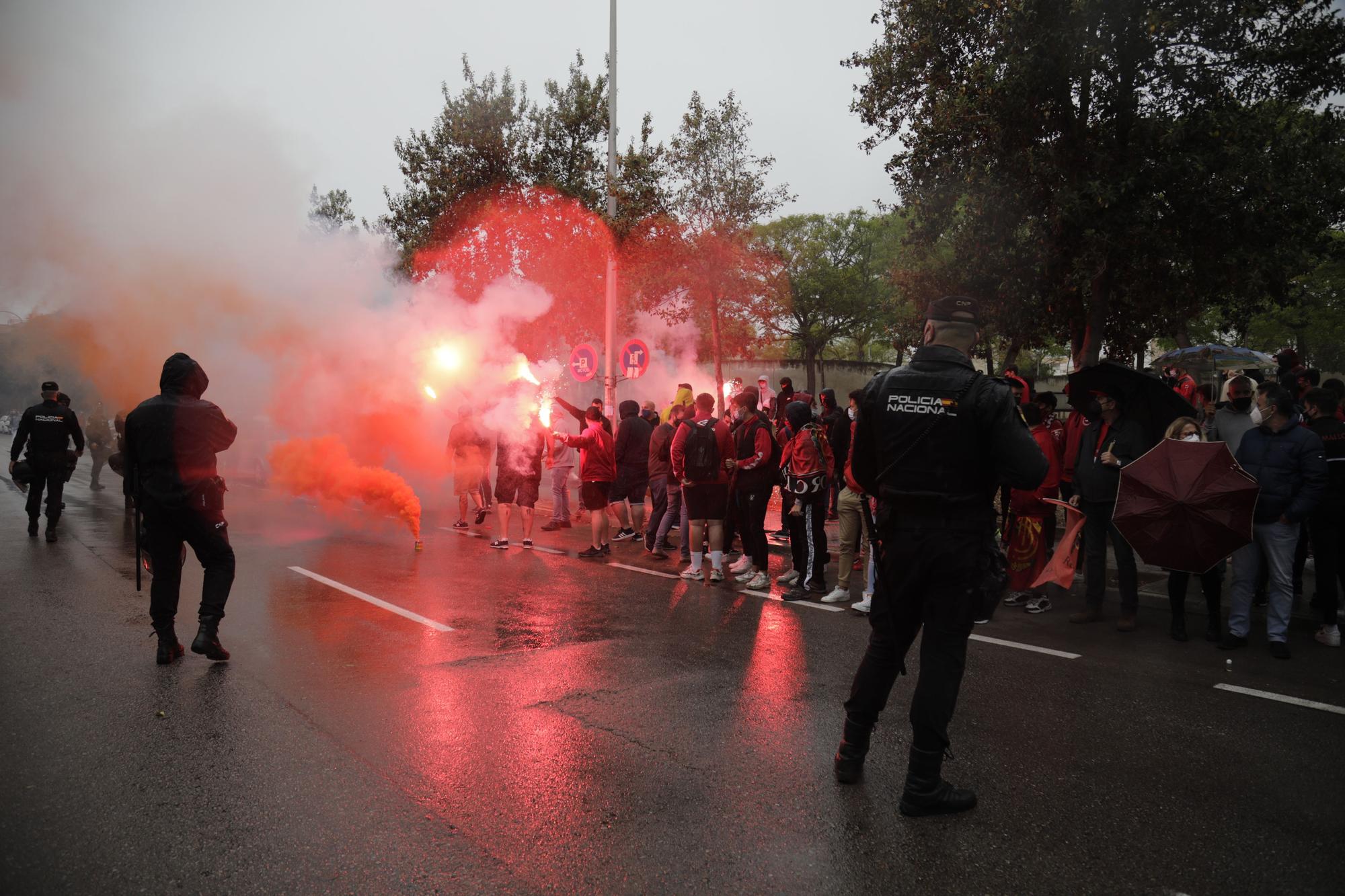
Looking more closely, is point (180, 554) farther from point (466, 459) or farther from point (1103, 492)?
point (1103, 492)

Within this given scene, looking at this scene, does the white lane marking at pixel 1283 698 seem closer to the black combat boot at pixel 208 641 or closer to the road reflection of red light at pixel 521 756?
the road reflection of red light at pixel 521 756

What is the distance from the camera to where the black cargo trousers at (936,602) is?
333 cm

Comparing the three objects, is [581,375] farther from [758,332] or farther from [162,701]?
[758,332]

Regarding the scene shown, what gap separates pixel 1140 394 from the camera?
21.8ft

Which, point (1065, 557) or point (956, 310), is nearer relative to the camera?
point (956, 310)

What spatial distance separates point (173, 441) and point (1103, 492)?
679 cm

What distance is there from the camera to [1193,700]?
4812mm

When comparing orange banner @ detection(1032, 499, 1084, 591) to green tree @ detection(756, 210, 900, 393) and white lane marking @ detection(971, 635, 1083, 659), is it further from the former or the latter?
green tree @ detection(756, 210, 900, 393)

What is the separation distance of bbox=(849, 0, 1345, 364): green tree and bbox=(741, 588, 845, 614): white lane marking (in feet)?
23.1

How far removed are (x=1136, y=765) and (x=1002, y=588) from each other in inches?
48.7

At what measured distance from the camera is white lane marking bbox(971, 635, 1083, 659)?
574 centimetres

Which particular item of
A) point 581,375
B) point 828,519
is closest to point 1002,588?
point 828,519

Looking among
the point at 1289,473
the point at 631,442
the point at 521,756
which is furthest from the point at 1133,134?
the point at 521,756

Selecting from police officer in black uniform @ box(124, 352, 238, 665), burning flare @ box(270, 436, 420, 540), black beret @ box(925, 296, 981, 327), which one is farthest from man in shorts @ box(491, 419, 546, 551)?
black beret @ box(925, 296, 981, 327)
